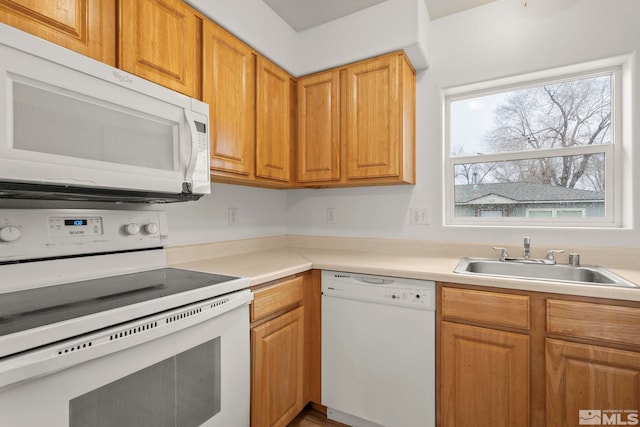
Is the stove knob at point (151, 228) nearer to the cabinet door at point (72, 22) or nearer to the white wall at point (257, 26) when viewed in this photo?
the cabinet door at point (72, 22)

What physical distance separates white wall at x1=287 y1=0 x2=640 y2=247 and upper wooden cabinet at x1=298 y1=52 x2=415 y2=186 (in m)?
0.16

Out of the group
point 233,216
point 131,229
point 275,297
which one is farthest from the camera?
point 233,216

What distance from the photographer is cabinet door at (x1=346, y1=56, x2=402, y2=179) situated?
1.85 metres

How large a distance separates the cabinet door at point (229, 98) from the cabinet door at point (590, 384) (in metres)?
1.69

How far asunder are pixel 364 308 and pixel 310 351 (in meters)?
0.45

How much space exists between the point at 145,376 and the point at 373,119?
171 centimetres

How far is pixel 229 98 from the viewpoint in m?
1.62

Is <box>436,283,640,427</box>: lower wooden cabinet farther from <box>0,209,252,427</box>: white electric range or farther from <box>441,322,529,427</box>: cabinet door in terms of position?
<box>0,209,252,427</box>: white electric range

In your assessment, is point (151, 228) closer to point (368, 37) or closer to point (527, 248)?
point (368, 37)

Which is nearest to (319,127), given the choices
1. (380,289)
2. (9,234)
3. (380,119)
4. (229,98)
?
(380,119)

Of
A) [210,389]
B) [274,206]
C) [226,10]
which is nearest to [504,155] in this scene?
[274,206]

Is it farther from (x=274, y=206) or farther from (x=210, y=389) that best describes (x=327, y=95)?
(x=210, y=389)

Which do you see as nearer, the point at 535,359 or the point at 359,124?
the point at 535,359

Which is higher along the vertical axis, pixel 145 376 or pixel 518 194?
pixel 518 194
